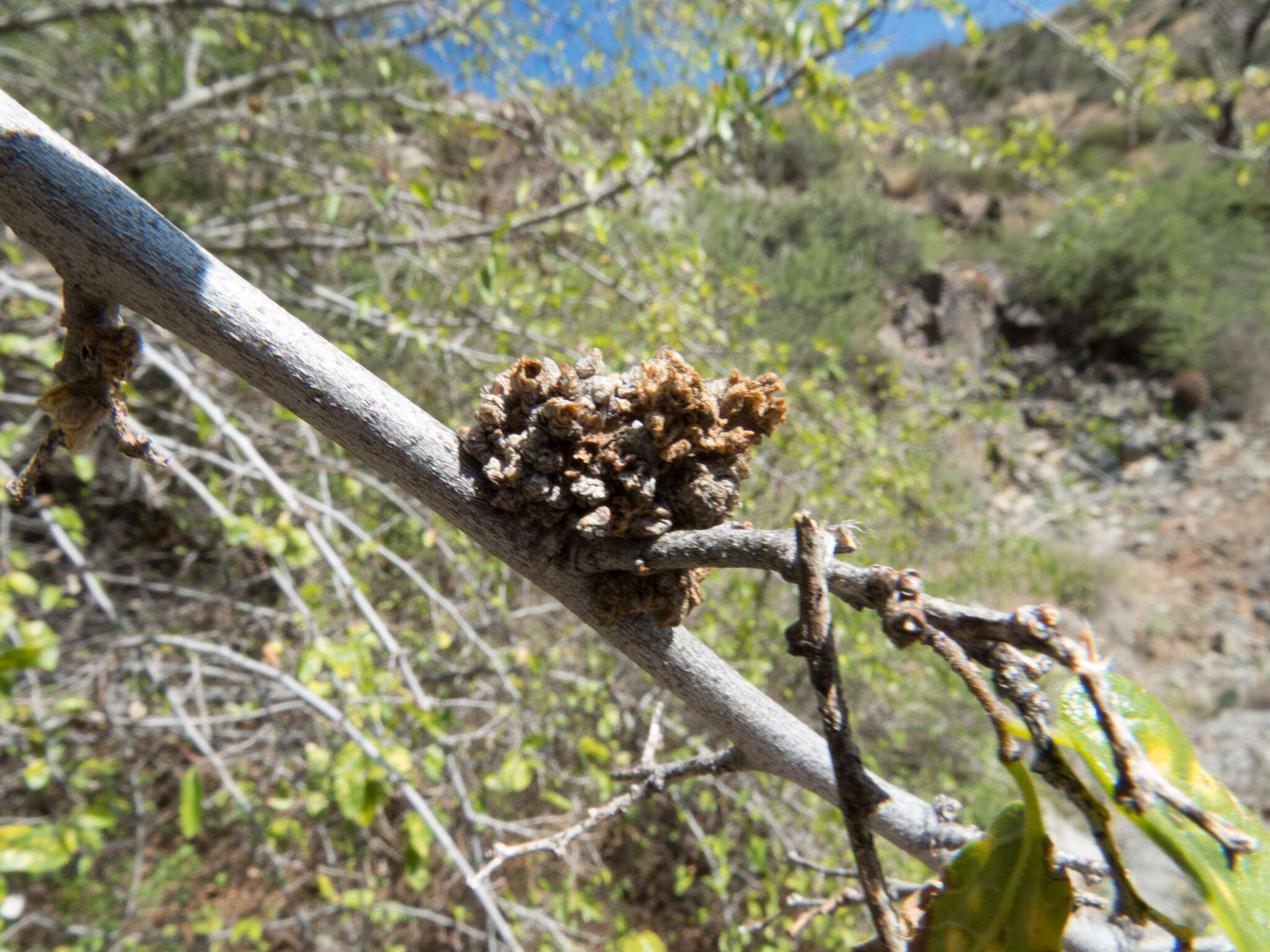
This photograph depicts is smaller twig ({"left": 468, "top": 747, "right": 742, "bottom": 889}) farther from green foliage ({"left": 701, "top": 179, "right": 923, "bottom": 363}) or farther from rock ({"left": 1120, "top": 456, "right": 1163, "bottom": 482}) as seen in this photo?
rock ({"left": 1120, "top": 456, "right": 1163, "bottom": 482})

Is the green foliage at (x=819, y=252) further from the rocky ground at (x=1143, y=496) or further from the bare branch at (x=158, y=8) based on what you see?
the bare branch at (x=158, y=8)

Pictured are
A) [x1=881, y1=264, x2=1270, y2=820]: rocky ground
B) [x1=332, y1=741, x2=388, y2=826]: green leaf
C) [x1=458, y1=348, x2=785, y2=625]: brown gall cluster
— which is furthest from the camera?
[x1=881, y1=264, x2=1270, y2=820]: rocky ground

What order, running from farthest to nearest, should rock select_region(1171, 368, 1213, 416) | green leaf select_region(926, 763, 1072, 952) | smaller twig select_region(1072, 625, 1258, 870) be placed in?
rock select_region(1171, 368, 1213, 416)
green leaf select_region(926, 763, 1072, 952)
smaller twig select_region(1072, 625, 1258, 870)

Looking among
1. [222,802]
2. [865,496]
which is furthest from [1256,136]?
[222,802]

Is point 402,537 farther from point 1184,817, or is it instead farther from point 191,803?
point 1184,817

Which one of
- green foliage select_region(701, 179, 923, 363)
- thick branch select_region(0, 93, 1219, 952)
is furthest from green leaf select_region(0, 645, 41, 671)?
green foliage select_region(701, 179, 923, 363)

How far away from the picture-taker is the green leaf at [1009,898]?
476mm

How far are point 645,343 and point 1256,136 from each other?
3520mm

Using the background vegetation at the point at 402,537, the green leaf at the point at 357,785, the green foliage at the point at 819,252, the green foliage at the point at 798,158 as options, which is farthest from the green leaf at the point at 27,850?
the green foliage at the point at 798,158

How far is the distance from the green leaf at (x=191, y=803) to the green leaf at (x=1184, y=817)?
210 cm

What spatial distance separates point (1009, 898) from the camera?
49 cm

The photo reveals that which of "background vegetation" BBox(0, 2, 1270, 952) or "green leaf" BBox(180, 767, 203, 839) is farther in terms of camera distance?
"background vegetation" BBox(0, 2, 1270, 952)

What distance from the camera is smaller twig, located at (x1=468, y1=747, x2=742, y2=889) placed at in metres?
0.71

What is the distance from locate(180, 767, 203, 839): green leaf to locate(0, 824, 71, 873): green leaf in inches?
10.1
